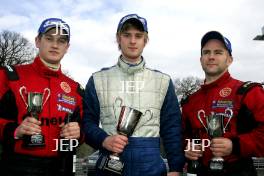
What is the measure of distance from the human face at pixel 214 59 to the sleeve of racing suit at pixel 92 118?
137 centimetres

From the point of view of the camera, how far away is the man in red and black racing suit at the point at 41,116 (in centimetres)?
425

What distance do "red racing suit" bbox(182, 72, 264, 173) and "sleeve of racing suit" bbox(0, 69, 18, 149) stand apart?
204cm

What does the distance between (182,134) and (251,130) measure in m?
0.84

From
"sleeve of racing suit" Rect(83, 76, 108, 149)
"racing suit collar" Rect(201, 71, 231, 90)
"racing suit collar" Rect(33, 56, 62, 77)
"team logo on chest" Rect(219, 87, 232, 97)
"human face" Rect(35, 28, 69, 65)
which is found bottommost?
"sleeve of racing suit" Rect(83, 76, 108, 149)

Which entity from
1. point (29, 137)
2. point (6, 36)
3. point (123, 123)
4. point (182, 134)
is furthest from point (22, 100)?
point (6, 36)

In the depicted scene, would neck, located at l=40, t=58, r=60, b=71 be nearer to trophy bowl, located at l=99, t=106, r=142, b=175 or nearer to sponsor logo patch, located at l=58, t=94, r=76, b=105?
sponsor logo patch, located at l=58, t=94, r=76, b=105

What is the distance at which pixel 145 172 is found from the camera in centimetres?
424

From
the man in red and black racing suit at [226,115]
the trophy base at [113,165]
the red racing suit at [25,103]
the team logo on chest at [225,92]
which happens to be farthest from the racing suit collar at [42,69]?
the team logo on chest at [225,92]

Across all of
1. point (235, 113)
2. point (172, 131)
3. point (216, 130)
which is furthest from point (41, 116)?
point (235, 113)

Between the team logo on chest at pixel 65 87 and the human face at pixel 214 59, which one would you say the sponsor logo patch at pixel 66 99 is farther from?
the human face at pixel 214 59

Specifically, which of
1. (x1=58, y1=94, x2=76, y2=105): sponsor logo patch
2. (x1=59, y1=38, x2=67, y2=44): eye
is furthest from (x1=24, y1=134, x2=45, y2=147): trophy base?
(x1=59, y1=38, x2=67, y2=44): eye

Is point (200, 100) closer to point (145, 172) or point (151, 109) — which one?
point (151, 109)

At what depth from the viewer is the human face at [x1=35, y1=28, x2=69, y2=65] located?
4676 millimetres

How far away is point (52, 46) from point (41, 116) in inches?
33.3
